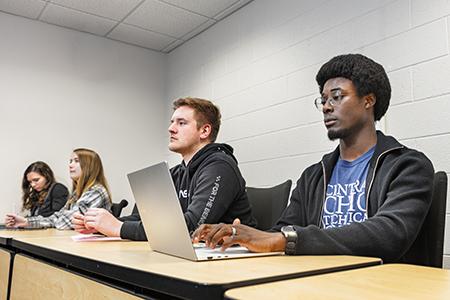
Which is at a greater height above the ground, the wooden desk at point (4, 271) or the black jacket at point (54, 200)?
the black jacket at point (54, 200)

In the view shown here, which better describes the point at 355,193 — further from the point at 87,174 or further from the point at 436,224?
the point at 87,174

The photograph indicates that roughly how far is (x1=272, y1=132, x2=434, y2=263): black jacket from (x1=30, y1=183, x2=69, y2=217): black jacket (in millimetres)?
2333

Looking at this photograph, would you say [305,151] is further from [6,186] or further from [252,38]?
[6,186]

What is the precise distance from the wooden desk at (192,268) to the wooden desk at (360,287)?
32 mm

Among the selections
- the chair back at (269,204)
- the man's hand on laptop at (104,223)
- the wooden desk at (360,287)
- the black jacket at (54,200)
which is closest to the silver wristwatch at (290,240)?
the wooden desk at (360,287)

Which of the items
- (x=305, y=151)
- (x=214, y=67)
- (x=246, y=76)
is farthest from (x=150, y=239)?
(x=214, y=67)

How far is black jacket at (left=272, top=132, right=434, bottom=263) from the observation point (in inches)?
37.2

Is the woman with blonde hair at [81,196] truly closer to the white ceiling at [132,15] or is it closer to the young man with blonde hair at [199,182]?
the young man with blonde hair at [199,182]

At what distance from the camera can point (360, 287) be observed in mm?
594

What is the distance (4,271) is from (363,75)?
4.94 ft

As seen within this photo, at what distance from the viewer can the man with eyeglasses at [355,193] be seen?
3.08ft

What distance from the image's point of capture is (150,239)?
3.50ft

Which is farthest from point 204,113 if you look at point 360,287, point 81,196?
point 360,287

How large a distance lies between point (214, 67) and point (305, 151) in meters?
1.28
